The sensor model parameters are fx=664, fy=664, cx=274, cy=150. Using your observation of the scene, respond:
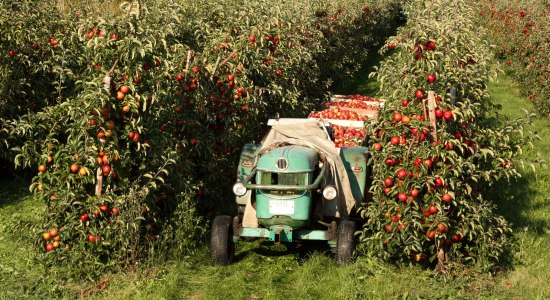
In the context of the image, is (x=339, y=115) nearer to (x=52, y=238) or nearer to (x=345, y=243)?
(x=345, y=243)

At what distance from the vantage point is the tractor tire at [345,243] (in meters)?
7.43

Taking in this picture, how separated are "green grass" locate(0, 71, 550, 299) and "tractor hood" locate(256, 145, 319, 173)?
1.19m

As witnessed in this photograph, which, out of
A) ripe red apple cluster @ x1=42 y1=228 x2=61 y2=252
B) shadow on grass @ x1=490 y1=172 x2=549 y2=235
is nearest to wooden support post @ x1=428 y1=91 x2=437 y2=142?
shadow on grass @ x1=490 y1=172 x2=549 y2=235

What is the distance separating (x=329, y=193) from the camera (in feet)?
24.1

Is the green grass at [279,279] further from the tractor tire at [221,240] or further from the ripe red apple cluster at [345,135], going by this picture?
the ripe red apple cluster at [345,135]

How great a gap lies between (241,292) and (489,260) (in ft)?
9.44

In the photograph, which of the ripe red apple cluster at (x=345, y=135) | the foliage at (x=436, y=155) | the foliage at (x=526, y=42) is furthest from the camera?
the foliage at (x=526, y=42)

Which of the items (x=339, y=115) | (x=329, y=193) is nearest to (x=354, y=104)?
(x=339, y=115)

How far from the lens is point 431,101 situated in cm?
688

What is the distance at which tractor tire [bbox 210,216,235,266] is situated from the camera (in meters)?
7.59

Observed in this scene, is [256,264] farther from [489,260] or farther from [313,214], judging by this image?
[489,260]

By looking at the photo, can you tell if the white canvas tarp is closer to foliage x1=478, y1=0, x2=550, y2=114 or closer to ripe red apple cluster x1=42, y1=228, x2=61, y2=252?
ripe red apple cluster x1=42, y1=228, x2=61, y2=252

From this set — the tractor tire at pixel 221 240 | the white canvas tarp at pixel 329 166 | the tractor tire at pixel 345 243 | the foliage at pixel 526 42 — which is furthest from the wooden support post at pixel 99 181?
the foliage at pixel 526 42

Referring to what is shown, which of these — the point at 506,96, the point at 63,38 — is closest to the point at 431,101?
the point at 63,38
